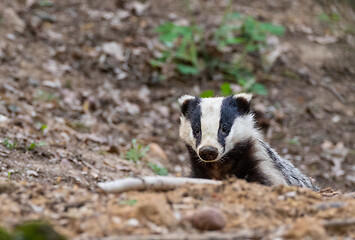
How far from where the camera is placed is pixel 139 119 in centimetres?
769

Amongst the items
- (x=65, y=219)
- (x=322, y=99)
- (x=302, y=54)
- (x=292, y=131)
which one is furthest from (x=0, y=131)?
(x=302, y=54)

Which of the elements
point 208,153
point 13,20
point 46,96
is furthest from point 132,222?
point 13,20

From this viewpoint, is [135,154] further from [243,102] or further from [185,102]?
[243,102]

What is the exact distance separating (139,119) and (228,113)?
11.4ft

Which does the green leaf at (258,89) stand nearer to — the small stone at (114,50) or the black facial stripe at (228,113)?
the small stone at (114,50)

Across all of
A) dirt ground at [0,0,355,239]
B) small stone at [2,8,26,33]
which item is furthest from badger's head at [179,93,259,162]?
small stone at [2,8,26,33]

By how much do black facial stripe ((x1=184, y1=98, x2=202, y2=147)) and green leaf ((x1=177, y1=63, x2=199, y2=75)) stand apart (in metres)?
3.89

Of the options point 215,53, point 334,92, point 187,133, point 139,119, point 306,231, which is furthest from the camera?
point 215,53

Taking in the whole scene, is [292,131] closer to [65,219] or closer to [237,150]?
[237,150]

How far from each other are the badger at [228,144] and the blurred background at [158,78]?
118cm

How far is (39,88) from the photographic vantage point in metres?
7.18

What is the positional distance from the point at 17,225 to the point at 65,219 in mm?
270

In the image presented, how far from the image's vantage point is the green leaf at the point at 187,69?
27.9 ft

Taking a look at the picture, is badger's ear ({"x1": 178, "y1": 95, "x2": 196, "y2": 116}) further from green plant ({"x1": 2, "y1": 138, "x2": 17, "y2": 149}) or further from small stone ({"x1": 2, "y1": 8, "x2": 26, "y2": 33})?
small stone ({"x1": 2, "y1": 8, "x2": 26, "y2": 33})
